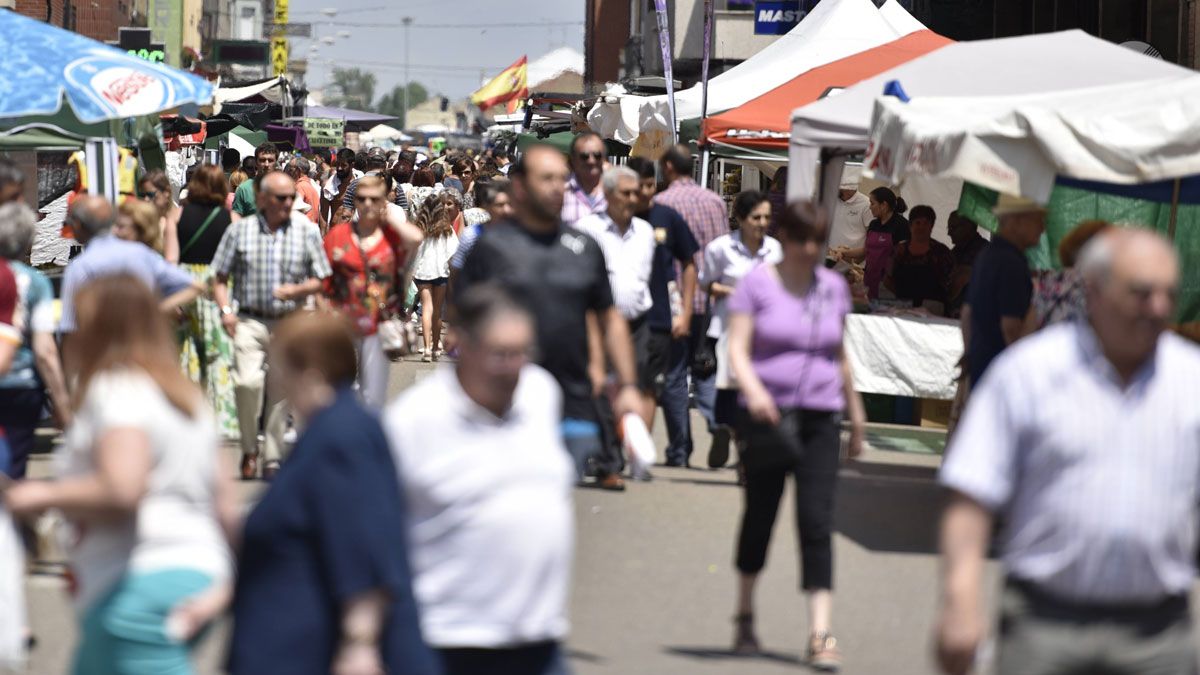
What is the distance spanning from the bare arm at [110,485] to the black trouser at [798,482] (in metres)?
3.20

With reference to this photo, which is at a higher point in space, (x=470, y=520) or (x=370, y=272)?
(x=370, y=272)

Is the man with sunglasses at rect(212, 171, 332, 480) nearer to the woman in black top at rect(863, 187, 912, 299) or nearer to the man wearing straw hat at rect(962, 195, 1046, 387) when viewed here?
the man wearing straw hat at rect(962, 195, 1046, 387)

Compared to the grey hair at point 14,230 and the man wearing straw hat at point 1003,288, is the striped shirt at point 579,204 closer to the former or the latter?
the man wearing straw hat at point 1003,288

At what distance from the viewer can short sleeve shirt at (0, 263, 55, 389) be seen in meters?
7.98

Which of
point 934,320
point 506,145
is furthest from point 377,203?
point 506,145

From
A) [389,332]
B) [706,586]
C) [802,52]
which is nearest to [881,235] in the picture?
[802,52]

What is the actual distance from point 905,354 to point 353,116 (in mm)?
30611

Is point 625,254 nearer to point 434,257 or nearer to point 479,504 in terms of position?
point 479,504

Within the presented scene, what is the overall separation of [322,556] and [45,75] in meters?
8.63

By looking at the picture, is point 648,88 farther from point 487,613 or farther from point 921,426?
point 487,613

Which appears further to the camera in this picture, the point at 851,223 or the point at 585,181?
the point at 851,223

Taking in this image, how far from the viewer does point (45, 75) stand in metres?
12.1

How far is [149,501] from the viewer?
14.9ft

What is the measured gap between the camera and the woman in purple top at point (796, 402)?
7289 millimetres
